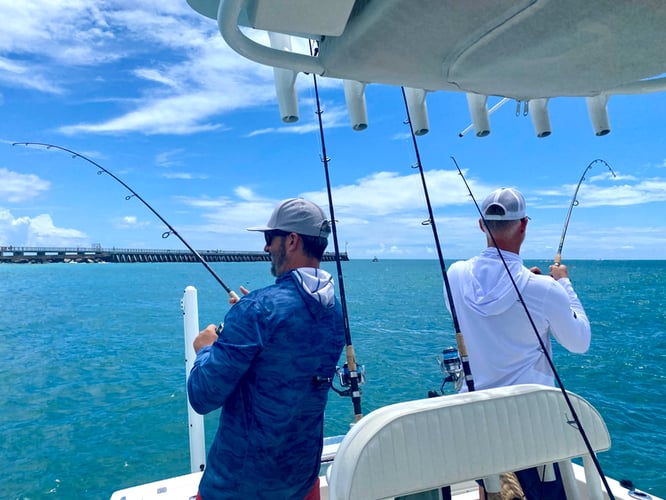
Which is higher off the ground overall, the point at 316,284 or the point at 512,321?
the point at 316,284

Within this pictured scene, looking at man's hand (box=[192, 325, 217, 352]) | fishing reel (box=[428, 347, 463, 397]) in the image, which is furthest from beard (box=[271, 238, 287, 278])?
fishing reel (box=[428, 347, 463, 397])

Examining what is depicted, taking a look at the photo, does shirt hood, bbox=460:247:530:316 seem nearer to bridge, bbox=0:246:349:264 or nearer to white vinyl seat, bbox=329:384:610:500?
white vinyl seat, bbox=329:384:610:500

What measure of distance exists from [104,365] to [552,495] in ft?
43.1

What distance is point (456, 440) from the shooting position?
140 centimetres

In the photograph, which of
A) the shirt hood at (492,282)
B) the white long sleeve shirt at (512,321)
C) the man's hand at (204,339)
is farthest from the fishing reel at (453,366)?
the man's hand at (204,339)

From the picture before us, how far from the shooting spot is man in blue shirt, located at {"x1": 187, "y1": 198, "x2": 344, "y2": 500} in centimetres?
138

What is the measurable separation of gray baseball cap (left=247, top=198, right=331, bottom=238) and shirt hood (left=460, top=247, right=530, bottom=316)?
78 centimetres

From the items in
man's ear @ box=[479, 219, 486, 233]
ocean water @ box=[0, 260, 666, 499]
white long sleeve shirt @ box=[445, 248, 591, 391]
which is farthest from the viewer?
ocean water @ box=[0, 260, 666, 499]

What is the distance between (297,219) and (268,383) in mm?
557

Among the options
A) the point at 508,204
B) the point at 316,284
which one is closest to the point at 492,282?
the point at 508,204

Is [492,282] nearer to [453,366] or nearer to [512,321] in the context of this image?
[512,321]

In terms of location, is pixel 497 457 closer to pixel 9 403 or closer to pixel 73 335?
pixel 9 403

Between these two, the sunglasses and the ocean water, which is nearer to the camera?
the sunglasses

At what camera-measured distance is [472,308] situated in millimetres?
1924
